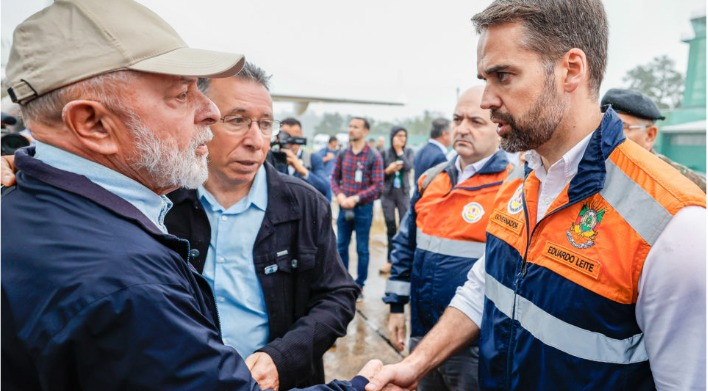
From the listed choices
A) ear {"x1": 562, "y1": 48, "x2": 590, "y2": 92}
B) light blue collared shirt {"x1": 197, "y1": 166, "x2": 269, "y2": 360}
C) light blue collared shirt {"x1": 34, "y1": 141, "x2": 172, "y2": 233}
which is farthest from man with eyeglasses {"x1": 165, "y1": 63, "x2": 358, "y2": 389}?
ear {"x1": 562, "y1": 48, "x2": 590, "y2": 92}

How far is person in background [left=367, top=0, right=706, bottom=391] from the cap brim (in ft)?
2.89

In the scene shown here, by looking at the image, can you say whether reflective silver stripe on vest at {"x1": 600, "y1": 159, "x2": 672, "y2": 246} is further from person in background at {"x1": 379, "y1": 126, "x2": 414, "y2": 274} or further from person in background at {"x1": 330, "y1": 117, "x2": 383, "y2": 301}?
person in background at {"x1": 379, "y1": 126, "x2": 414, "y2": 274}

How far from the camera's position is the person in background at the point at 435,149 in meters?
5.59

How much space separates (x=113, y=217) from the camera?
3.17 feet

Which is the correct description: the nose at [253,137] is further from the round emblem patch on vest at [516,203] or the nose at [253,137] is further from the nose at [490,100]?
the round emblem patch on vest at [516,203]

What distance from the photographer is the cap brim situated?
42.6 inches

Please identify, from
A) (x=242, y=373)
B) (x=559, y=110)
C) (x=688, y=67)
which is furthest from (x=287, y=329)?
(x=688, y=67)

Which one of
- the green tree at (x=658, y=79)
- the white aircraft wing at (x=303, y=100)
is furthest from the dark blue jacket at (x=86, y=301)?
the green tree at (x=658, y=79)

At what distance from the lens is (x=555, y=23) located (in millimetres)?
1408

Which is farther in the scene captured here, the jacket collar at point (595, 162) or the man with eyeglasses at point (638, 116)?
the man with eyeglasses at point (638, 116)

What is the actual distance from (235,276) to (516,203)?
3.92 feet

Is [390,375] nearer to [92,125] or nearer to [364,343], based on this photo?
[92,125]

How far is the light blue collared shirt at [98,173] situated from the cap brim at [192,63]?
263mm

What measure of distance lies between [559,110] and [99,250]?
1393 mm
